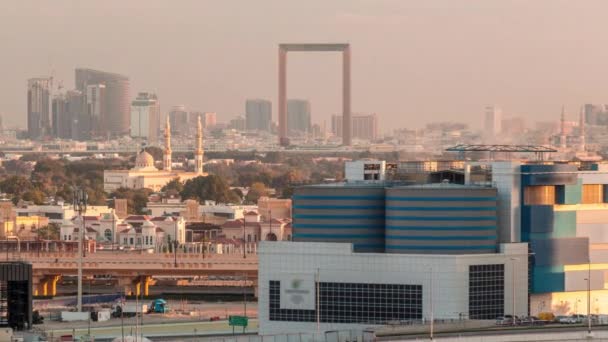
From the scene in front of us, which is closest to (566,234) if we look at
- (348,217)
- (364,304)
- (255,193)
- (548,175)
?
(548,175)

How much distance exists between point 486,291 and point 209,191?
278 feet

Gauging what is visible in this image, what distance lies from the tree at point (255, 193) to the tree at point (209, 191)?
2.90 ft

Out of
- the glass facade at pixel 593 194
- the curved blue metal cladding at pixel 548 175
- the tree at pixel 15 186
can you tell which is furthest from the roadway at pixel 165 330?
the tree at pixel 15 186

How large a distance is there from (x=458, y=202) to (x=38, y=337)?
38.2ft

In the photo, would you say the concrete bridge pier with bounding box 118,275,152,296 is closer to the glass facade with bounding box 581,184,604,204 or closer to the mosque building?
the glass facade with bounding box 581,184,604,204

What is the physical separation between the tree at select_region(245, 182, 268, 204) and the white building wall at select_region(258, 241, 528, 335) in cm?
8019

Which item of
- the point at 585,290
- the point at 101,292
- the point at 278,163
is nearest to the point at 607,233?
the point at 585,290

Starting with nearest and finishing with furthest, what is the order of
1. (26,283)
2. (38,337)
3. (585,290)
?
(38,337) → (26,283) → (585,290)

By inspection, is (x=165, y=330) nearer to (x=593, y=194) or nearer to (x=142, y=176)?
(x=593, y=194)

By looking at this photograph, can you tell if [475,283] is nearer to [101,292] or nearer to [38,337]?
[38,337]

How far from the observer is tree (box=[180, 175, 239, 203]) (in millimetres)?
133875

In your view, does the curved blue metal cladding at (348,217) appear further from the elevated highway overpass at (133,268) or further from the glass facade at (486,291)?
the elevated highway overpass at (133,268)

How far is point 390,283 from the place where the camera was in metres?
50.9

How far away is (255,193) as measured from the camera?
137250mm
